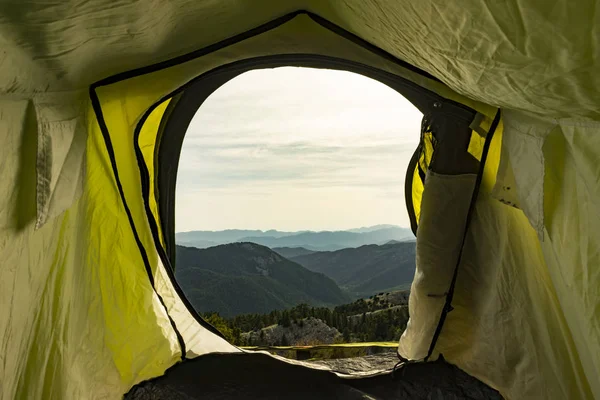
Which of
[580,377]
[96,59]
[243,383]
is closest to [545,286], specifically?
[580,377]

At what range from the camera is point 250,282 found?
144 ft

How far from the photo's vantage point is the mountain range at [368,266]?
200ft

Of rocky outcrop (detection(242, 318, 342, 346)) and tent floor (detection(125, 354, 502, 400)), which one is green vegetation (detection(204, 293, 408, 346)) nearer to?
rocky outcrop (detection(242, 318, 342, 346))

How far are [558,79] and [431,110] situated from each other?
1.25 m

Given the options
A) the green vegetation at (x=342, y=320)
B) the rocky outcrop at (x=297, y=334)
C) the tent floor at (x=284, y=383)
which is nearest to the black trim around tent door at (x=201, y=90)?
the tent floor at (x=284, y=383)

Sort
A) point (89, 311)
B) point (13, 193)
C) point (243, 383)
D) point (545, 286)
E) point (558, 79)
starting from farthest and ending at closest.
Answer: point (243, 383)
point (89, 311)
point (545, 286)
point (13, 193)
point (558, 79)

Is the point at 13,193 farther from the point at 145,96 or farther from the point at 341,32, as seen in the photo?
the point at 341,32

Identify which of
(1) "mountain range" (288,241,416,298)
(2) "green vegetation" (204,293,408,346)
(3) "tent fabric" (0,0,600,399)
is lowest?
(1) "mountain range" (288,241,416,298)

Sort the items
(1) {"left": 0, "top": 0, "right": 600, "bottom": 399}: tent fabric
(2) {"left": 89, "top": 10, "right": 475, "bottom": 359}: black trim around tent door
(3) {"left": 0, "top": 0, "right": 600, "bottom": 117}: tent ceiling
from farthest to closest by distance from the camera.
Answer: (2) {"left": 89, "top": 10, "right": 475, "bottom": 359}: black trim around tent door, (1) {"left": 0, "top": 0, "right": 600, "bottom": 399}: tent fabric, (3) {"left": 0, "top": 0, "right": 600, "bottom": 117}: tent ceiling

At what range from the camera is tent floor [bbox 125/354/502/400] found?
187cm

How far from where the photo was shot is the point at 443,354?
2068 millimetres

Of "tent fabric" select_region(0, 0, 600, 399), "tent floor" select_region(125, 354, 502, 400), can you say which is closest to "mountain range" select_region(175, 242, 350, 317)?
"tent floor" select_region(125, 354, 502, 400)

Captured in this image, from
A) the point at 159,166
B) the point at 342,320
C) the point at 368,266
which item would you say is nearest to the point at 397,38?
the point at 159,166

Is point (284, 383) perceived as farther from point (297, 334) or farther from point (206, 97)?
Answer: point (297, 334)
